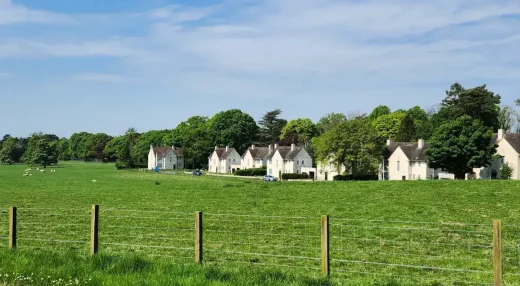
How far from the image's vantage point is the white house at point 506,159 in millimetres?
74125

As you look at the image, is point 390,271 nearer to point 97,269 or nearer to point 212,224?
point 97,269

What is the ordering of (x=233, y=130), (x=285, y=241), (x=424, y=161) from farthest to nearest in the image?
(x=233, y=130)
(x=424, y=161)
(x=285, y=241)

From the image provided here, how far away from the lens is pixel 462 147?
212 feet

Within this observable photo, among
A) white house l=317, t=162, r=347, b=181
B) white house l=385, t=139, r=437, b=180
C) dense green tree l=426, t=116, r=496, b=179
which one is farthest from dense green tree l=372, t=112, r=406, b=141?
dense green tree l=426, t=116, r=496, b=179

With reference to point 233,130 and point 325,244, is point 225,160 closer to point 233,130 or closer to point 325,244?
point 233,130

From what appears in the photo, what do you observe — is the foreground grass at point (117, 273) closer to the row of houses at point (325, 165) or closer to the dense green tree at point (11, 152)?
the row of houses at point (325, 165)

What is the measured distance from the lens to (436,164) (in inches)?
2675

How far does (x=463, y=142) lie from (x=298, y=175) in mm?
36310

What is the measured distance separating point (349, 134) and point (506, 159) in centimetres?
2585

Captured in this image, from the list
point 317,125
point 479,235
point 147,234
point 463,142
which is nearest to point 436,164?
point 463,142

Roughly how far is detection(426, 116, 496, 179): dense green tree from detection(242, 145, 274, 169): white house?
2282 inches

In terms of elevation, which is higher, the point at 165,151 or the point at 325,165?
the point at 165,151

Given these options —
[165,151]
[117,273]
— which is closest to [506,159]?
[117,273]

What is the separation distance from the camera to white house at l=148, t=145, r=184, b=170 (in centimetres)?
15312
